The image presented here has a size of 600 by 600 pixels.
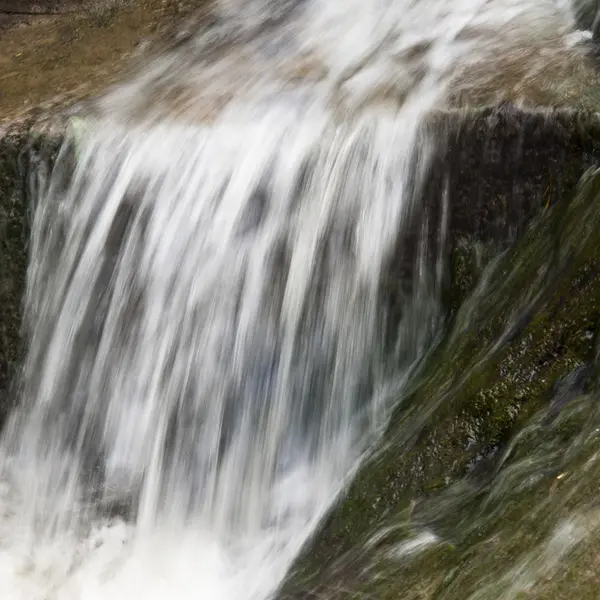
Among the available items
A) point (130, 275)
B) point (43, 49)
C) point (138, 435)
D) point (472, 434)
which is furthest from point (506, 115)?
point (43, 49)

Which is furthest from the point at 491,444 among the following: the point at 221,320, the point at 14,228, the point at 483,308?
the point at 14,228

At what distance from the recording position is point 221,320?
181 inches

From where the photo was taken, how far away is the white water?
4.27 meters

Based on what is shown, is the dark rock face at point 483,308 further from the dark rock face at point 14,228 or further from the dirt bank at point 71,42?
the dirt bank at point 71,42

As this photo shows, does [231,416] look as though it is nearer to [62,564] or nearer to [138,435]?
[138,435]

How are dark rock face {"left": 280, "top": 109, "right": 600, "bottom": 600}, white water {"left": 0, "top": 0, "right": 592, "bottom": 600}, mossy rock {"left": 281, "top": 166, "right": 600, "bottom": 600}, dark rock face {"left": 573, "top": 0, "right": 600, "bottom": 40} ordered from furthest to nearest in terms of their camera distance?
1. dark rock face {"left": 573, "top": 0, "right": 600, "bottom": 40}
2. white water {"left": 0, "top": 0, "right": 592, "bottom": 600}
3. dark rock face {"left": 280, "top": 109, "right": 600, "bottom": 600}
4. mossy rock {"left": 281, "top": 166, "right": 600, "bottom": 600}

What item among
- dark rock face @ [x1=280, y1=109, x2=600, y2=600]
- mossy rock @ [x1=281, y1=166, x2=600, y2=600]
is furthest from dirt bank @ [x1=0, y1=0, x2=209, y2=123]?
mossy rock @ [x1=281, y1=166, x2=600, y2=600]

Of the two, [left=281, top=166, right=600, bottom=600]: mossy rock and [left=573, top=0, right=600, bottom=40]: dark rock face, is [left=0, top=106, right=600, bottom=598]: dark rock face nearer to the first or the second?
[left=281, top=166, right=600, bottom=600]: mossy rock

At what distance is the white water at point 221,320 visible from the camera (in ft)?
14.0

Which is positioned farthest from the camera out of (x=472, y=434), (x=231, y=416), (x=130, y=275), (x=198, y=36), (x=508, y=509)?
(x=198, y=36)

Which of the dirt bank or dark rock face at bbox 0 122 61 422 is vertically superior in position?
the dirt bank

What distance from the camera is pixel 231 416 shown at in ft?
14.6

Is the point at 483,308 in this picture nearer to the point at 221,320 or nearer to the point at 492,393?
the point at 492,393

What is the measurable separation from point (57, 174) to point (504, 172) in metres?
2.78
